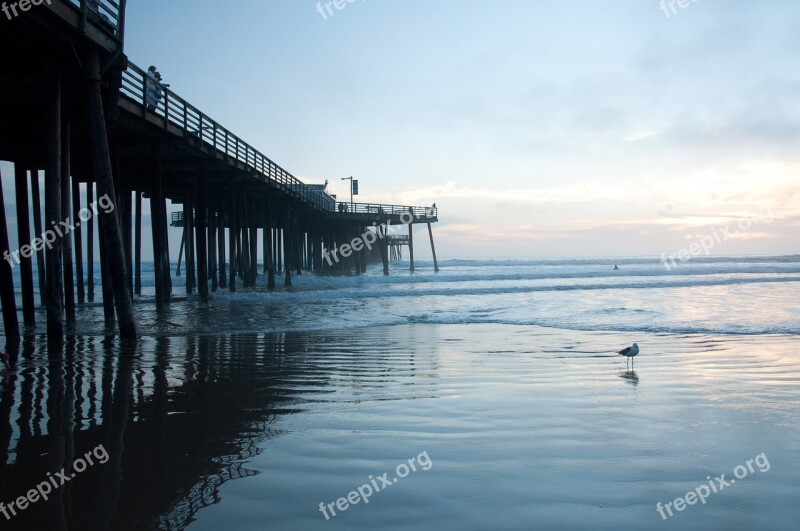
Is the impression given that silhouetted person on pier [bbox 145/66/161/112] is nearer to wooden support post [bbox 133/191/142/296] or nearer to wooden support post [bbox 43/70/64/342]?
wooden support post [bbox 43/70/64/342]

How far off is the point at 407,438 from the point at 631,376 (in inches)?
140

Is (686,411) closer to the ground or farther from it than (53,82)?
closer to the ground

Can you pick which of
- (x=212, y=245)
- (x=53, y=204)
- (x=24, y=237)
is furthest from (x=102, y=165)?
(x=212, y=245)

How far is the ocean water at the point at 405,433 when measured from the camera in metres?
2.99

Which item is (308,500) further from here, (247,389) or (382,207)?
(382,207)

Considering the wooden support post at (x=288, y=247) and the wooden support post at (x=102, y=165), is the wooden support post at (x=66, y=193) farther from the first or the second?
the wooden support post at (x=288, y=247)

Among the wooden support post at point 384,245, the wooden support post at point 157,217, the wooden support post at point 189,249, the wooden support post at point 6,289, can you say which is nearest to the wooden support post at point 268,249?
the wooden support post at point 189,249

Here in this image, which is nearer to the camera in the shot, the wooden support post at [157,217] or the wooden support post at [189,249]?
the wooden support post at [157,217]

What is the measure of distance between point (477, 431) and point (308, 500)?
5.34ft

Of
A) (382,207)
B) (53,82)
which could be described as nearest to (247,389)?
(53,82)

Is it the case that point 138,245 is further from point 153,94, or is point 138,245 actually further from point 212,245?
point 153,94

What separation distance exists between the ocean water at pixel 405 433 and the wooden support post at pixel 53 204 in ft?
2.01

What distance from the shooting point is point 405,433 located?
4316 millimetres

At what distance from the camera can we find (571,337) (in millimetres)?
10672
